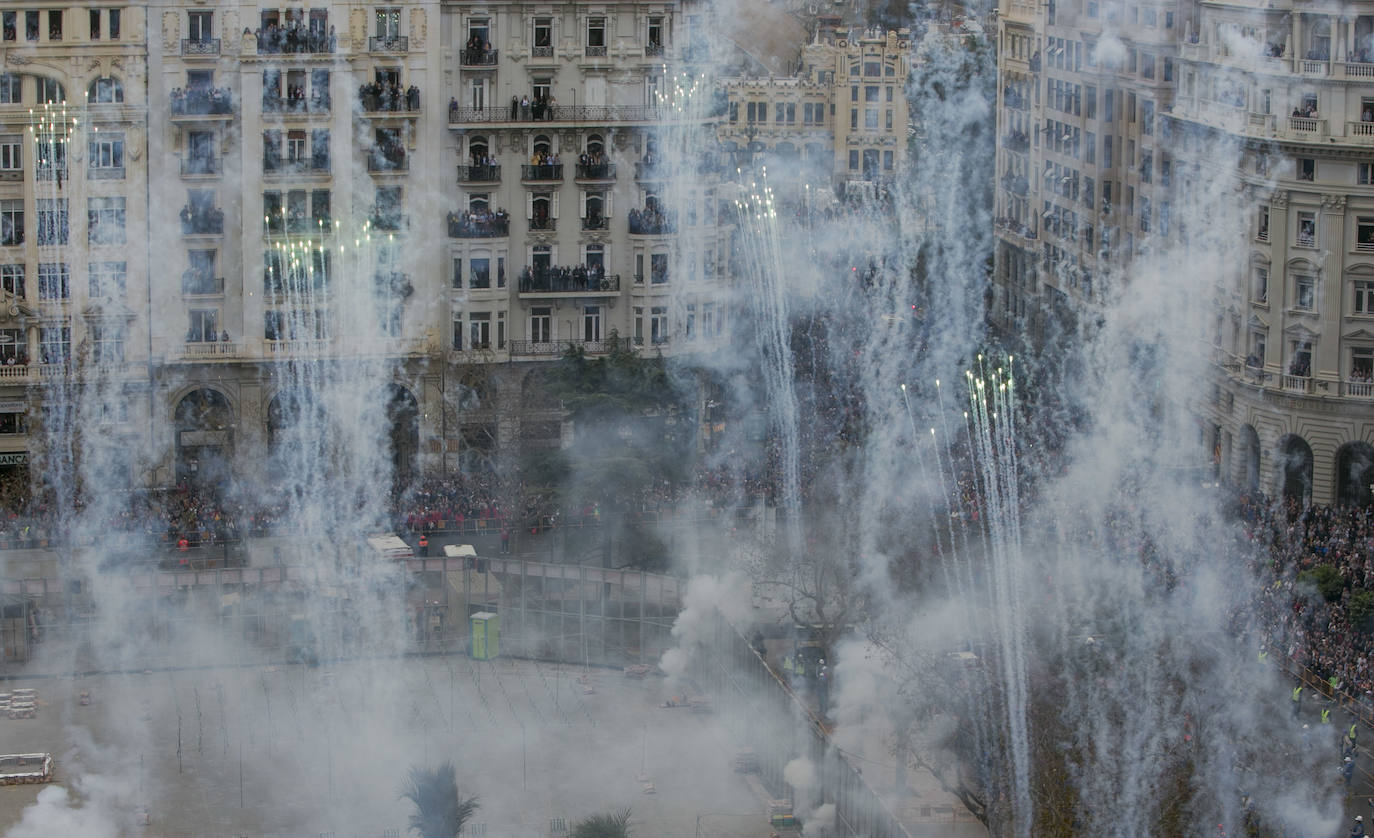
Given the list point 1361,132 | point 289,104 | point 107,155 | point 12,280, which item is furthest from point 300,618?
point 1361,132

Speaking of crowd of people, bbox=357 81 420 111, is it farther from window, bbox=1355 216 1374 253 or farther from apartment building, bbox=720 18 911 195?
apartment building, bbox=720 18 911 195

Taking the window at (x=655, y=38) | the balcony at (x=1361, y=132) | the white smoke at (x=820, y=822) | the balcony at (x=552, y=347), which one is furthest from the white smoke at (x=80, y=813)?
the balcony at (x=1361, y=132)

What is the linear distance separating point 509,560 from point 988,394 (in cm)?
1628

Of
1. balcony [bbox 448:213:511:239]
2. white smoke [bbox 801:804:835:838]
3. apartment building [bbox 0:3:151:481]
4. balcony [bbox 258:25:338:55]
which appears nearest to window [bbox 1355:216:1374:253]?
balcony [bbox 448:213:511:239]

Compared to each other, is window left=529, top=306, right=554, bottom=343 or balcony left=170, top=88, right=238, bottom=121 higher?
balcony left=170, top=88, right=238, bottom=121

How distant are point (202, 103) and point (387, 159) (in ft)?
15.8

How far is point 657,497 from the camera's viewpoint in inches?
2569

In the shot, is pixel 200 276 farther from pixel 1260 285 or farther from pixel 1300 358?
pixel 1300 358

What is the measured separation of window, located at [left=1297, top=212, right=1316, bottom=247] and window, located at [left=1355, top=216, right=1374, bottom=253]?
1.18 meters

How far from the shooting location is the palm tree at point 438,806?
152ft

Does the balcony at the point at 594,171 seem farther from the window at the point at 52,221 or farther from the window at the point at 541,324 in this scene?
the window at the point at 52,221

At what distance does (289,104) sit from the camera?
68562 mm

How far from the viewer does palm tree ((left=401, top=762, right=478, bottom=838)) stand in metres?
46.3

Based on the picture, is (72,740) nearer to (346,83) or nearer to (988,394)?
(346,83)
